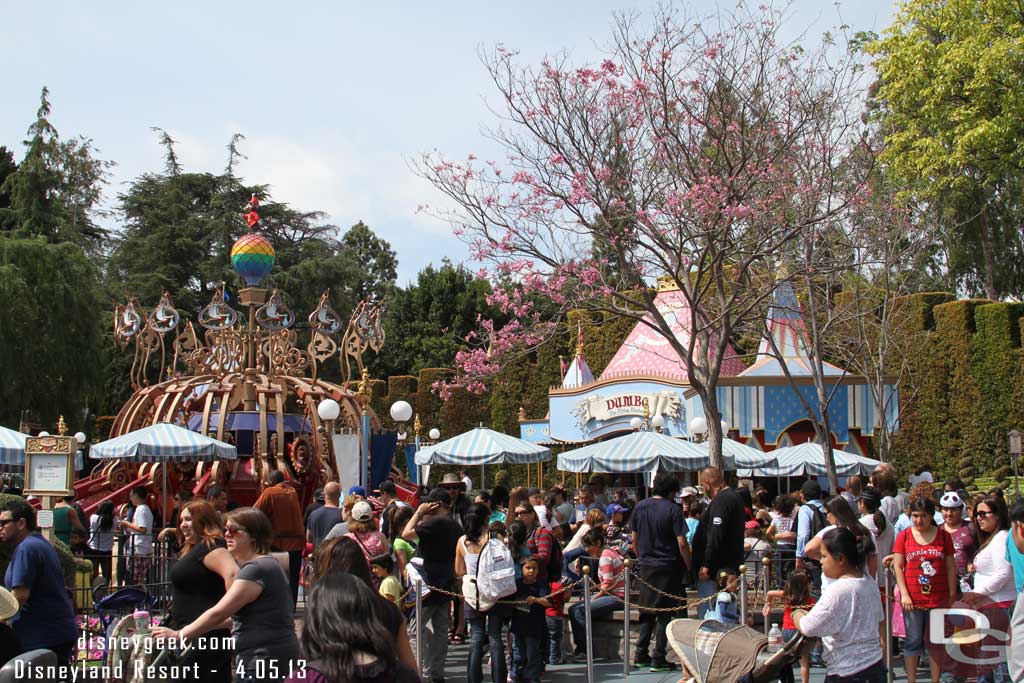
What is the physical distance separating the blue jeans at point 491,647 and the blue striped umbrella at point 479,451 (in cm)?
794

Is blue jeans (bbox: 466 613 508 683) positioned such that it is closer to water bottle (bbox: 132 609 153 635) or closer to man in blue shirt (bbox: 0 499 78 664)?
water bottle (bbox: 132 609 153 635)

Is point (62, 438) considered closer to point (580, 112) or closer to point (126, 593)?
point (126, 593)

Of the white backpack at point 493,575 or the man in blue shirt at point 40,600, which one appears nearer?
the man in blue shirt at point 40,600

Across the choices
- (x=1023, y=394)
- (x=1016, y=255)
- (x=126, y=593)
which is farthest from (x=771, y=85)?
(x=1016, y=255)

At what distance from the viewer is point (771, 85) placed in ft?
47.2

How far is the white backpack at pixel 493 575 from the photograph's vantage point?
7996 mm

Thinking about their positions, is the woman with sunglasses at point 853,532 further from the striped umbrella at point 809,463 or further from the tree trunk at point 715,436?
the striped umbrella at point 809,463

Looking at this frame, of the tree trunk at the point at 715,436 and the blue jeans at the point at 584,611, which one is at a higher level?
the tree trunk at the point at 715,436

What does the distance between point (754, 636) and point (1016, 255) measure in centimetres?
2926

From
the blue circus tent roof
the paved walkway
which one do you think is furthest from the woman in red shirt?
the blue circus tent roof

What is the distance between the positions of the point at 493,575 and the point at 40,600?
3.14 m

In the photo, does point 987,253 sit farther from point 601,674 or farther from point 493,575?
point 493,575

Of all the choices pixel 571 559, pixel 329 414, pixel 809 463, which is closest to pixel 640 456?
pixel 329 414

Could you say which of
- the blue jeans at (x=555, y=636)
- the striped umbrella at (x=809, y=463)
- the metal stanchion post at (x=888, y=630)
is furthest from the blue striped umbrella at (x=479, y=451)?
the metal stanchion post at (x=888, y=630)
